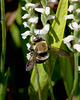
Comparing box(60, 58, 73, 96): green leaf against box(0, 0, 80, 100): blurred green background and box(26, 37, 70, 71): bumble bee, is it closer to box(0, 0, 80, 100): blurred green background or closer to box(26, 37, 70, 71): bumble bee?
box(0, 0, 80, 100): blurred green background

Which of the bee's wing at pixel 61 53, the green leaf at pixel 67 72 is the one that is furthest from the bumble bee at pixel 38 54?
the green leaf at pixel 67 72

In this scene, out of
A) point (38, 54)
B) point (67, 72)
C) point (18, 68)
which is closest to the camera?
point (38, 54)

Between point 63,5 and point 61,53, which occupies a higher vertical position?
point 63,5

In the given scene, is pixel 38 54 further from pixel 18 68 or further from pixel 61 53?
pixel 18 68

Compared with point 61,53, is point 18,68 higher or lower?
lower

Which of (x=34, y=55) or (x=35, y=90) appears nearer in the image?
(x=34, y=55)

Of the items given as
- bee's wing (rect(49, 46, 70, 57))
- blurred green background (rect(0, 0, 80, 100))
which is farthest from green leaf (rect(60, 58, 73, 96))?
bee's wing (rect(49, 46, 70, 57))

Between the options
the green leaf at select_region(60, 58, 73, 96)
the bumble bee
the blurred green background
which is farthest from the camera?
the blurred green background

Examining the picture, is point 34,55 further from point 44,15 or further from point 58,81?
point 58,81

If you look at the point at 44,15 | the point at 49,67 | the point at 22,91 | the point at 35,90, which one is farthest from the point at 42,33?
the point at 22,91

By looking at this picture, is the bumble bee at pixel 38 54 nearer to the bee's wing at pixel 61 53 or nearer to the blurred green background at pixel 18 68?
the bee's wing at pixel 61 53

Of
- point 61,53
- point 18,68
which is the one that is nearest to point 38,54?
point 61,53
